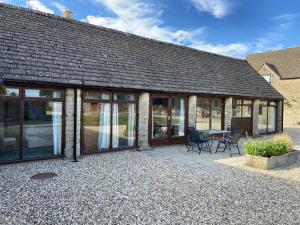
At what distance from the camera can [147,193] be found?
6.00 m

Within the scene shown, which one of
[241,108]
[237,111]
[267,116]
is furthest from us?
[267,116]

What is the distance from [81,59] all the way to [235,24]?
44.2 ft

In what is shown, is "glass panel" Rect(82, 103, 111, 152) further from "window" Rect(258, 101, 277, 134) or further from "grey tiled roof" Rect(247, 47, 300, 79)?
"grey tiled roof" Rect(247, 47, 300, 79)

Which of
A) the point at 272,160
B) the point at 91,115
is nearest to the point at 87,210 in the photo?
the point at 91,115

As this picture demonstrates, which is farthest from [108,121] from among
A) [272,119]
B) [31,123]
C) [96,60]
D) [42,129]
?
[272,119]

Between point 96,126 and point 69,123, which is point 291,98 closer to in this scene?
point 96,126

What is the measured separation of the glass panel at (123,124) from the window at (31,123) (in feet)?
7.39

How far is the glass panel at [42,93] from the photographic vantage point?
861 centimetres

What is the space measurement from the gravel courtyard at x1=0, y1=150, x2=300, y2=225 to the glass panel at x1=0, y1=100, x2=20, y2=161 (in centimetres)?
49

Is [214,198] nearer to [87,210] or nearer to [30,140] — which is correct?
[87,210]

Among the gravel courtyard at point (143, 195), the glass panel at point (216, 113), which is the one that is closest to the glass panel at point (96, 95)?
the gravel courtyard at point (143, 195)

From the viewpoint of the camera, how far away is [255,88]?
57.7 feet

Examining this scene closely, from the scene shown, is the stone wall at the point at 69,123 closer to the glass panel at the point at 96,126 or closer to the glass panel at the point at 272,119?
the glass panel at the point at 96,126

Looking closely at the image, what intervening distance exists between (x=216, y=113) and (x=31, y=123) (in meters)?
9.85
